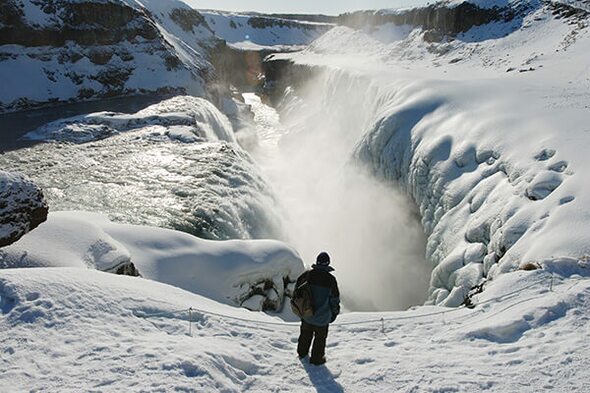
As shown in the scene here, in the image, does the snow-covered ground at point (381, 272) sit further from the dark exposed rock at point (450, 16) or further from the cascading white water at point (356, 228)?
the dark exposed rock at point (450, 16)

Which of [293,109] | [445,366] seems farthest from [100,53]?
[445,366]

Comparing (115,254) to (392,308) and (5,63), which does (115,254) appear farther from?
(5,63)

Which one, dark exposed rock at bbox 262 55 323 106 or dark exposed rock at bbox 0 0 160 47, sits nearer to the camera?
dark exposed rock at bbox 0 0 160 47

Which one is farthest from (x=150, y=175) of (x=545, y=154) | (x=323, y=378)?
(x=323, y=378)

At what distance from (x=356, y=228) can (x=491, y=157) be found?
31.7ft

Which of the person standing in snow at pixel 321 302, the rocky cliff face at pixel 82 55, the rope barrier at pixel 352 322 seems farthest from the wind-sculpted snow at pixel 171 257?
the rocky cliff face at pixel 82 55

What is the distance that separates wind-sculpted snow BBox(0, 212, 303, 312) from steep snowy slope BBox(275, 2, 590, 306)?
4597mm

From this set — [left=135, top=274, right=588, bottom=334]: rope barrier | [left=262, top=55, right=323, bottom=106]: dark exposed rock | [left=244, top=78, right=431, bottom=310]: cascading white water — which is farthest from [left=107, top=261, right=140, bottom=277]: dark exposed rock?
[left=262, top=55, right=323, bottom=106]: dark exposed rock

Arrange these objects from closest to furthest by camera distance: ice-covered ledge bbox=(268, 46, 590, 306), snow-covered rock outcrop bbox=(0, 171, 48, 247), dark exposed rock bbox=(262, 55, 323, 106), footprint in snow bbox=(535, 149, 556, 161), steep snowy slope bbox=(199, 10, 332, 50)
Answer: snow-covered rock outcrop bbox=(0, 171, 48, 247), ice-covered ledge bbox=(268, 46, 590, 306), footprint in snow bbox=(535, 149, 556, 161), dark exposed rock bbox=(262, 55, 323, 106), steep snowy slope bbox=(199, 10, 332, 50)

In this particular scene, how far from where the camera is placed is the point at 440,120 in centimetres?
1972

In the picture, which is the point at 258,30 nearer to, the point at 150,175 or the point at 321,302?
the point at 150,175

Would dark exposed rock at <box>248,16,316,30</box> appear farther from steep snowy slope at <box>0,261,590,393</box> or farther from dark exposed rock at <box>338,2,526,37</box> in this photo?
→ steep snowy slope at <box>0,261,590,393</box>

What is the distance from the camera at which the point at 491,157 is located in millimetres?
14820

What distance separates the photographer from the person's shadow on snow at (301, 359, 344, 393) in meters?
5.87
